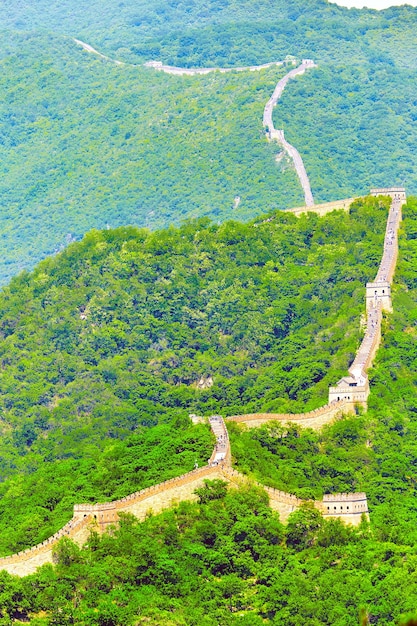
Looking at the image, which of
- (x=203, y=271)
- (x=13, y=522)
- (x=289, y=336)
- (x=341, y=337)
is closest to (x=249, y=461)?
(x=13, y=522)

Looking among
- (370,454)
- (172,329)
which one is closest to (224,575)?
(370,454)

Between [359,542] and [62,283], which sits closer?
[359,542]

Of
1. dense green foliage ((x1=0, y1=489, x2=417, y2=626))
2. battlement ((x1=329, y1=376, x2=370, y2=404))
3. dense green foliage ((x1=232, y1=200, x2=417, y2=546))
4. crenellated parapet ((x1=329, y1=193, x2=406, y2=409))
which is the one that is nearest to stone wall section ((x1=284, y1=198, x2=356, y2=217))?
crenellated parapet ((x1=329, y1=193, x2=406, y2=409))

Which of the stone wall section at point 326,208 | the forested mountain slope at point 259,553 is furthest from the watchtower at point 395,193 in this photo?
the forested mountain slope at point 259,553

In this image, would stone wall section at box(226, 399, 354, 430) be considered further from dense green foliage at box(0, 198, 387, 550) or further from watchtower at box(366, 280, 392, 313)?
watchtower at box(366, 280, 392, 313)

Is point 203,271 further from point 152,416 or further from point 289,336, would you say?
point 152,416

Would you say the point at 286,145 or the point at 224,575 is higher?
the point at 224,575

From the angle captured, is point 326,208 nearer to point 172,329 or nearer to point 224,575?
point 172,329
